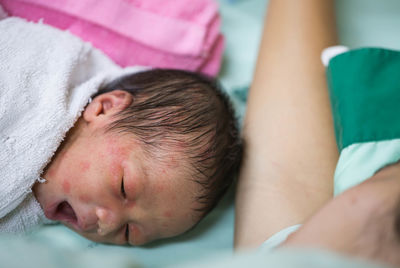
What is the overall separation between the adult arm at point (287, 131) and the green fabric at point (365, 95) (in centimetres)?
7

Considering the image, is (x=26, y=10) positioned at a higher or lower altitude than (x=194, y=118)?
higher

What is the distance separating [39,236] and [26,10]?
0.55 metres

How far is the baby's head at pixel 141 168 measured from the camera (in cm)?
77

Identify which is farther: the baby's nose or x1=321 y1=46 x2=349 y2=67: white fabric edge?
x1=321 y1=46 x2=349 y2=67: white fabric edge

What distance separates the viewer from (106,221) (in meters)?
0.77

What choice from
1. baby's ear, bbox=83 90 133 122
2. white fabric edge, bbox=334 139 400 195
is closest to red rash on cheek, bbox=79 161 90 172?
baby's ear, bbox=83 90 133 122

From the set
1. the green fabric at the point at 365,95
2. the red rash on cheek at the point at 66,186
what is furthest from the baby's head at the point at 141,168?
the green fabric at the point at 365,95

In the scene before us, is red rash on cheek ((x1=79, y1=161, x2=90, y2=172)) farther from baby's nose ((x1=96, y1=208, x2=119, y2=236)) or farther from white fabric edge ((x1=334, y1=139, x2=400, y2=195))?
white fabric edge ((x1=334, y1=139, x2=400, y2=195))

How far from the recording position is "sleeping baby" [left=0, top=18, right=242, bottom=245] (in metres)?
0.76

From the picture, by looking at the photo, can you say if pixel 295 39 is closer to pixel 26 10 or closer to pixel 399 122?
pixel 399 122

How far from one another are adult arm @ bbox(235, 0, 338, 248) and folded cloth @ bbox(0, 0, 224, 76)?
19cm

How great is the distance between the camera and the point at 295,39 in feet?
3.22

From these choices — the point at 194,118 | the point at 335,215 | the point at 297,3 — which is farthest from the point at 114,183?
the point at 297,3

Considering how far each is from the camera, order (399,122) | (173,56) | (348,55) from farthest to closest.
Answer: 1. (173,56)
2. (348,55)
3. (399,122)
